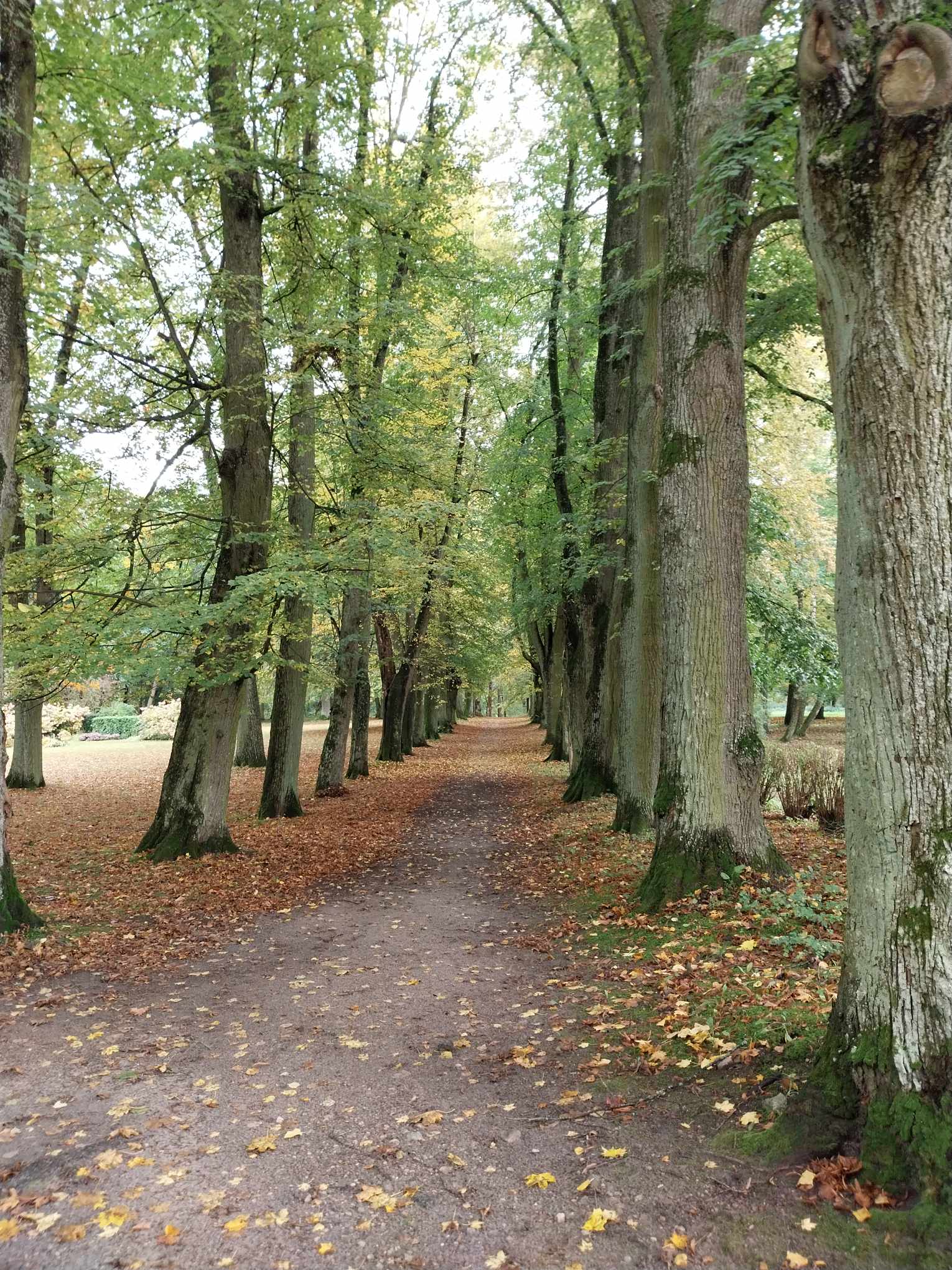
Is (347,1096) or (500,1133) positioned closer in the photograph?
(500,1133)

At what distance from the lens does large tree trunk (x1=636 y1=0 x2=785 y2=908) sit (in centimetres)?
646

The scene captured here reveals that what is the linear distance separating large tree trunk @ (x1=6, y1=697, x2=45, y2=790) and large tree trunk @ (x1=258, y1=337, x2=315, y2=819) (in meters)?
5.88

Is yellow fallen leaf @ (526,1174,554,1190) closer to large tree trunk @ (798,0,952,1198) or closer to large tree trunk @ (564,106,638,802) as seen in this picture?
large tree trunk @ (798,0,952,1198)

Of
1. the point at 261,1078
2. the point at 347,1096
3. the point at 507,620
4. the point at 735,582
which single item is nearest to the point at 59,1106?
the point at 261,1078

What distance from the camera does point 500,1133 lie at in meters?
3.58

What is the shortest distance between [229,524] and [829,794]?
28.2 ft

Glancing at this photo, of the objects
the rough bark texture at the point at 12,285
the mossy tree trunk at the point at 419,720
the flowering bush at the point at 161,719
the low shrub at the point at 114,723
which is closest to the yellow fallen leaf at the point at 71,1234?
the rough bark texture at the point at 12,285

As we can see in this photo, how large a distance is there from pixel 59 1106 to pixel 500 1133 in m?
2.22

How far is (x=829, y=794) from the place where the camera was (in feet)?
34.1

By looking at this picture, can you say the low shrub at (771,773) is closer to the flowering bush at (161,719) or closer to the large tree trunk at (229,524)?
the large tree trunk at (229,524)

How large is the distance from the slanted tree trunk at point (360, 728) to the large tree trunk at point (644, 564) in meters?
9.90

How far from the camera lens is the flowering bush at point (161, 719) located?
31.7 meters

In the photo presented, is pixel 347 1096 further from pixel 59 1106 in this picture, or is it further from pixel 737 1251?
pixel 737 1251

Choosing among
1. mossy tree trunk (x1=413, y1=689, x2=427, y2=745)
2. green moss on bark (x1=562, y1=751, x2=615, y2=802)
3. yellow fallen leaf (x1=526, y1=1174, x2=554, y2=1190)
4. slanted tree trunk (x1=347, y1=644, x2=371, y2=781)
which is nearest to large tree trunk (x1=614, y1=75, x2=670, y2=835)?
green moss on bark (x1=562, y1=751, x2=615, y2=802)
